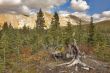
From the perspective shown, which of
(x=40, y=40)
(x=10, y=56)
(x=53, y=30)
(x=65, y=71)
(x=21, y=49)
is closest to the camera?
(x=65, y=71)

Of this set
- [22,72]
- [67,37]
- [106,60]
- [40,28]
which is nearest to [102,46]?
[106,60]

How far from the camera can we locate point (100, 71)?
138 feet

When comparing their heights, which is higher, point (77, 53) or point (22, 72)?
point (77, 53)

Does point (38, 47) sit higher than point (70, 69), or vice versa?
point (38, 47)

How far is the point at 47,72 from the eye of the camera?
138 ft

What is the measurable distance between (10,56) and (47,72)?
2007cm

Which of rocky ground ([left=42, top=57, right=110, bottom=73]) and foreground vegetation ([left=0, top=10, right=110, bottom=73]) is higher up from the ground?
foreground vegetation ([left=0, top=10, right=110, bottom=73])

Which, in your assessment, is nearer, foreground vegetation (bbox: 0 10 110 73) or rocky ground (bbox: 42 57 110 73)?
rocky ground (bbox: 42 57 110 73)

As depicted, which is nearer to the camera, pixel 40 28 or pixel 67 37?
pixel 67 37

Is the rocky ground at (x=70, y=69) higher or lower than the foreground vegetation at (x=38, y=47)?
lower

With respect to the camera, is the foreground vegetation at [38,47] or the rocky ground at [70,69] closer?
the rocky ground at [70,69]

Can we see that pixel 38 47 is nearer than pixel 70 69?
No

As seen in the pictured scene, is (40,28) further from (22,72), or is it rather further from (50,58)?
(22,72)

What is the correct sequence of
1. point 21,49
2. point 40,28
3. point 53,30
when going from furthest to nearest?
1. point 40,28
2. point 53,30
3. point 21,49
